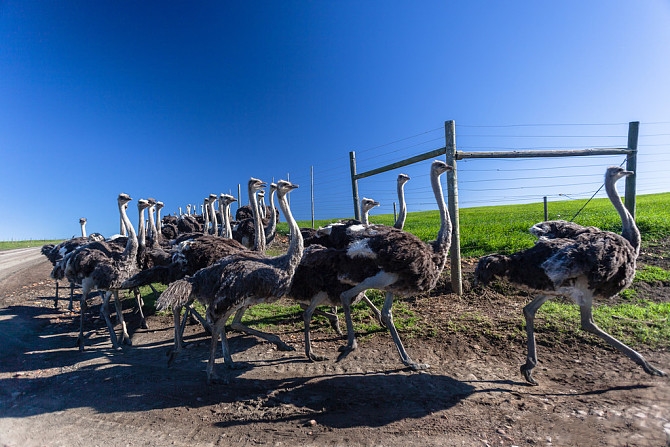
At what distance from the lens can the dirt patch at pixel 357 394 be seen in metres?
3.17

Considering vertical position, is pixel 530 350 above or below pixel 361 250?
below

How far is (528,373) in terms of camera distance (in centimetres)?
400

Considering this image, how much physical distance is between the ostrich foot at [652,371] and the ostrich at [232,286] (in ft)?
11.8

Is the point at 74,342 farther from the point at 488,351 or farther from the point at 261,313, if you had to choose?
the point at 488,351

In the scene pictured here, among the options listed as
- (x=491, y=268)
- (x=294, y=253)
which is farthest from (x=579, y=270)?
(x=294, y=253)

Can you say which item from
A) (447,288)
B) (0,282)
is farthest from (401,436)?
(0,282)

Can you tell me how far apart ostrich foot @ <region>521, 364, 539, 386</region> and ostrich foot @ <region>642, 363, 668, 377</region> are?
998 mm

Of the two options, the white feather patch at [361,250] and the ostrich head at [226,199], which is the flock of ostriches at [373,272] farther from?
the ostrich head at [226,199]

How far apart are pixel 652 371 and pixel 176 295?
4.78m

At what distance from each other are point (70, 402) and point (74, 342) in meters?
2.65

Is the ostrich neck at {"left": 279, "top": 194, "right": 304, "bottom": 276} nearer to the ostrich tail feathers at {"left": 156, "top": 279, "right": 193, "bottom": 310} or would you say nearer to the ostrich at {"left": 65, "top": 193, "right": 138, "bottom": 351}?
the ostrich tail feathers at {"left": 156, "top": 279, "right": 193, "bottom": 310}

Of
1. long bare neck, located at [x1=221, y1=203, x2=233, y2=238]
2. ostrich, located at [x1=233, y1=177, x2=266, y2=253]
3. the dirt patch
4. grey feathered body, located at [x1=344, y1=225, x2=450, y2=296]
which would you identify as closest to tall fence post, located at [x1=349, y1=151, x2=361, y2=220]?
ostrich, located at [x1=233, y1=177, x2=266, y2=253]

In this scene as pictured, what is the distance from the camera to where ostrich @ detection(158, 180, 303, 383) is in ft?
14.4

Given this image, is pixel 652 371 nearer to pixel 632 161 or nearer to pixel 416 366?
pixel 416 366
